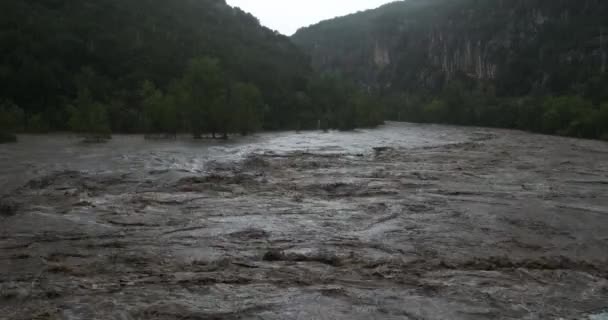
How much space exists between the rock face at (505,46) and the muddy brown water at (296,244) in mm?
77137

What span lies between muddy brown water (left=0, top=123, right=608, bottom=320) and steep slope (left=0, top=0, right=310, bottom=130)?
36.7 metres

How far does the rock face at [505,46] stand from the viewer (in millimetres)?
113188

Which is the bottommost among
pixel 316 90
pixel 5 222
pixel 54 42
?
pixel 5 222

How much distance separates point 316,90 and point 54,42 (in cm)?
3838

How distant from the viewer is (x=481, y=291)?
9055 millimetres

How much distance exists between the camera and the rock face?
4456 inches

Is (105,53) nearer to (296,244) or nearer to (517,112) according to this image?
(517,112)

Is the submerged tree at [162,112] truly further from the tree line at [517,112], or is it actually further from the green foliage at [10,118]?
the tree line at [517,112]

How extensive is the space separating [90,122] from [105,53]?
25.9m

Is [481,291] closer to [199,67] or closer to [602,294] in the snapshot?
[602,294]

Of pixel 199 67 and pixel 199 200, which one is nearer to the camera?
pixel 199 200

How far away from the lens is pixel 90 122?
136 ft

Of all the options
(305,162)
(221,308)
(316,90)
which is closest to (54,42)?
(316,90)

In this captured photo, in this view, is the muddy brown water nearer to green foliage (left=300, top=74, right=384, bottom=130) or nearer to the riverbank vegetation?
the riverbank vegetation
